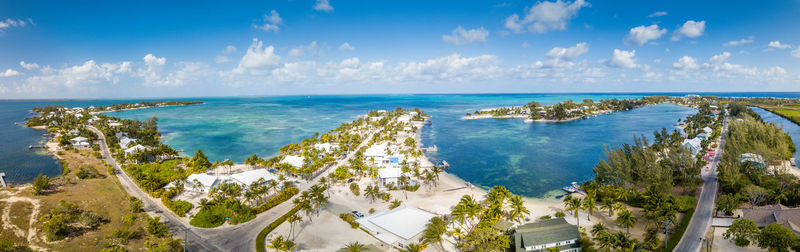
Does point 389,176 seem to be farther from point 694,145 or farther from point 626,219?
point 694,145

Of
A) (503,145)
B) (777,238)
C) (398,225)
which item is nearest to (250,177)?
(398,225)

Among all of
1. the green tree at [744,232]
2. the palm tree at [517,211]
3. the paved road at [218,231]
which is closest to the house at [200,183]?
the paved road at [218,231]

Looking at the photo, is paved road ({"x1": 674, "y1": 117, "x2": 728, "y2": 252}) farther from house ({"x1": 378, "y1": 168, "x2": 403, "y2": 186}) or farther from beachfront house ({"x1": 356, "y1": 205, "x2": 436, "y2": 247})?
house ({"x1": 378, "y1": 168, "x2": 403, "y2": 186})

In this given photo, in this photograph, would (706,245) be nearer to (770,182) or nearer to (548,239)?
(548,239)

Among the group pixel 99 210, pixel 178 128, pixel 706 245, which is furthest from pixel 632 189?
pixel 178 128

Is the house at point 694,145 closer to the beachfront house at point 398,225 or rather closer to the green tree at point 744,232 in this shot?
the green tree at point 744,232
